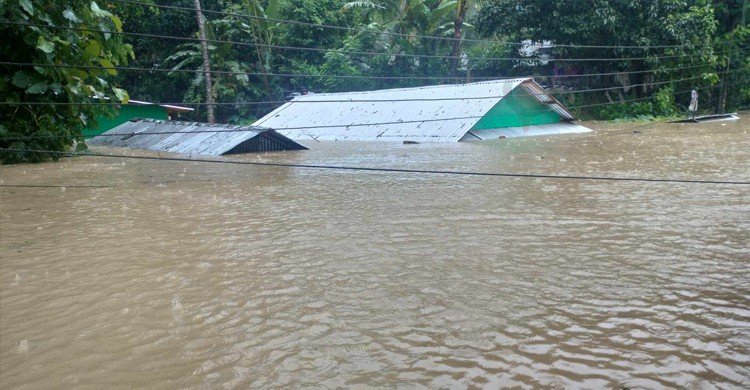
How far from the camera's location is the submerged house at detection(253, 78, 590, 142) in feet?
64.0

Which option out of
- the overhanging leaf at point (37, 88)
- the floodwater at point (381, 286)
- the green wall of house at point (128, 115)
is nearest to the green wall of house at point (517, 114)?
the floodwater at point (381, 286)

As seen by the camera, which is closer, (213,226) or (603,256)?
(603,256)

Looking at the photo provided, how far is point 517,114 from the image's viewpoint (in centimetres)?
2169

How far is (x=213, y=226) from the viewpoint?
765 cm

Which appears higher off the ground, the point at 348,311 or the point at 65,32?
the point at 65,32

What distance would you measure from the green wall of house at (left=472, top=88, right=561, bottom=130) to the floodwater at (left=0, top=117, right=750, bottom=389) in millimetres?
10444

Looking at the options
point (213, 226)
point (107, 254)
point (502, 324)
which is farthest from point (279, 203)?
point (502, 324)

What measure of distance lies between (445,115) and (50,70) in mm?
12108

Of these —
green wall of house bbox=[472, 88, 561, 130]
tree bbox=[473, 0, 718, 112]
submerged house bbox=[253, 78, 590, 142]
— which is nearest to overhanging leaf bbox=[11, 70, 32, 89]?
submerged house bbox=[253, 78, 590, 142]

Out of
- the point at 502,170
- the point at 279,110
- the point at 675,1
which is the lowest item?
the point at 502,170

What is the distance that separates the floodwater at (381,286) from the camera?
373 cm

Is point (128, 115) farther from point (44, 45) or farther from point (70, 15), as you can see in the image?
point (44, 45)

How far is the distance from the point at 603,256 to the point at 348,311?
287 cm

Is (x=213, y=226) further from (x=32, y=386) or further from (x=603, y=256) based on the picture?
(x=603, y=256)
